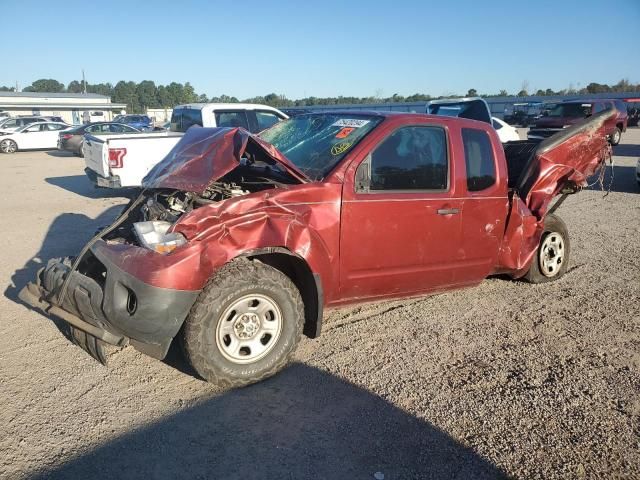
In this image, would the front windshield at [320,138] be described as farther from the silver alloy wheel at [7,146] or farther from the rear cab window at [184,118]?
the silver alloy wheel at [7,146]

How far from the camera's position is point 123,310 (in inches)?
122

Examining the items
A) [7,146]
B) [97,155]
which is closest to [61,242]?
[97,155]

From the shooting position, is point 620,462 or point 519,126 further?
point 519,126

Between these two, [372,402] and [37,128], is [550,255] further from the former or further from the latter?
[37,128]

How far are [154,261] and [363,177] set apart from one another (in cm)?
170

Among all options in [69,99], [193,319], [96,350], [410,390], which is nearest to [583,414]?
[410,390]

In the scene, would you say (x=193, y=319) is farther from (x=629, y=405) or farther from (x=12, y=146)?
(x=12, y=146)

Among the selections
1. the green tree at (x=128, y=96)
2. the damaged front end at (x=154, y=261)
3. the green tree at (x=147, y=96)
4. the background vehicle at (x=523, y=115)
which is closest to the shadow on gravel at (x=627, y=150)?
the background vehicle at (x=523, y=115)

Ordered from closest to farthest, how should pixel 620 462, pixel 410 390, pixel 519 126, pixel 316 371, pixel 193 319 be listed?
pixel 620 462
pixel 193 319
pixel 410 390
pixel 316 371
pixel 519 126

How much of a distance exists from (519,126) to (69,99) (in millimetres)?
54267

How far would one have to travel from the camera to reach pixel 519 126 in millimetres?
41438

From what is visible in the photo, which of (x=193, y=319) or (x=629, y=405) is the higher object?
(x=193, y=319)

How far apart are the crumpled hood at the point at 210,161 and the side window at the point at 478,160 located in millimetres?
1642

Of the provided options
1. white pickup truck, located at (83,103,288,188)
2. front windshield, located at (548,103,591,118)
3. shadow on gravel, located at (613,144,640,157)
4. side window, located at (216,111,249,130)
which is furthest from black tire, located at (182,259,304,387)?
front windshield, located at (548,103,591,118)
